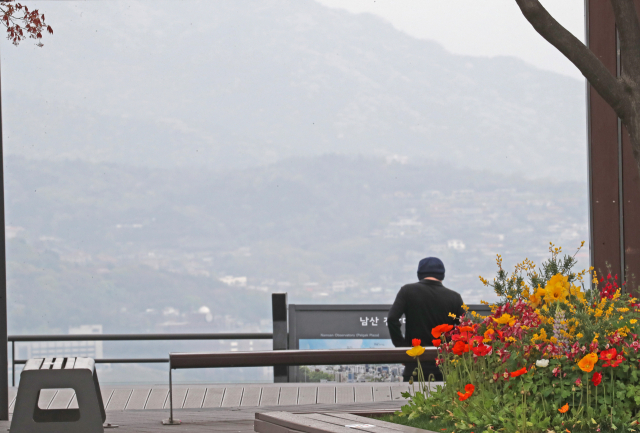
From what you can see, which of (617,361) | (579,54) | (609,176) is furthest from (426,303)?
(609,176)

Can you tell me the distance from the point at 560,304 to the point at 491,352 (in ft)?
1.46

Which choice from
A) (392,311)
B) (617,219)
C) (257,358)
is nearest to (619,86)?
(392,311)

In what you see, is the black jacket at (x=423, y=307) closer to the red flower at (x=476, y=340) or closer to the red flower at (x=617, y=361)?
the red flower at (x=476, y=340)

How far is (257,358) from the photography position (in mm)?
5277

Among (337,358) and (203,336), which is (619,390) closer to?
(337,358)

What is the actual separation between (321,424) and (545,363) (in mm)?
1042

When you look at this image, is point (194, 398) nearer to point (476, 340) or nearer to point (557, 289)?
point (476, 340)

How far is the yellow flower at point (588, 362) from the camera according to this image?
10.3 feet

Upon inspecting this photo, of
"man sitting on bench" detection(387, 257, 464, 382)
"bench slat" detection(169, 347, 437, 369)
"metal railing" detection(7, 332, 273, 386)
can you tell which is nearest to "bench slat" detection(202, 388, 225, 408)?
"bench slat" detection(169, 347, 437, 369)

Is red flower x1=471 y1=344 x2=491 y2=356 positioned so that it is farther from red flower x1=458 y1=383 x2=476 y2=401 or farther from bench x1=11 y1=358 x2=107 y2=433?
bench x1=11 y1=358 x2=107 y2=433

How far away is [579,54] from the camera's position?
4.06m

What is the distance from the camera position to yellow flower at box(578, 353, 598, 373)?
3125mm

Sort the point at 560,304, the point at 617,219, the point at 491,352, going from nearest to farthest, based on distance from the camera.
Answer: the point at 560,304
the point at 491,352
the point at 617,219

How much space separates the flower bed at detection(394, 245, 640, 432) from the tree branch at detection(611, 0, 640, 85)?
1175mm
